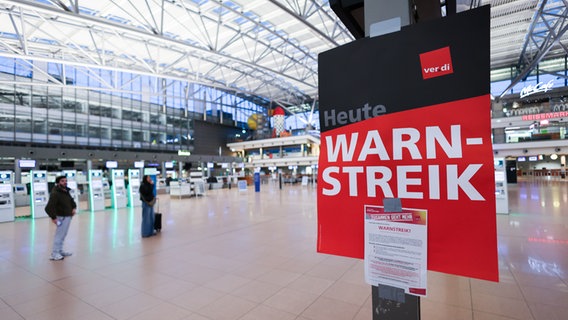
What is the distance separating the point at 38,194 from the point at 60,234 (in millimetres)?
7243

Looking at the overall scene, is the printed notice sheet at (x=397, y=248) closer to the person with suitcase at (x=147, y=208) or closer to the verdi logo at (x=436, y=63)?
the verdi logo at (x=436, y=63)

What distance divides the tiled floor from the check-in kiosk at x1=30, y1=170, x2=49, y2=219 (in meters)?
3.63

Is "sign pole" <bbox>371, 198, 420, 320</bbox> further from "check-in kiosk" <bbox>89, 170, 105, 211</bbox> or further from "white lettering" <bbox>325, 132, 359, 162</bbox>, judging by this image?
"check-in kiosk" <bbox>89, 170, 105, 211</bbox>

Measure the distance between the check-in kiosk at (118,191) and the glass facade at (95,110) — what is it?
8.00 m

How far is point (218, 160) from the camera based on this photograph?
117 feet

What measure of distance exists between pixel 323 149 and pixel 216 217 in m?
9.10

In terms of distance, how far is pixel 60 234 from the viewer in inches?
217

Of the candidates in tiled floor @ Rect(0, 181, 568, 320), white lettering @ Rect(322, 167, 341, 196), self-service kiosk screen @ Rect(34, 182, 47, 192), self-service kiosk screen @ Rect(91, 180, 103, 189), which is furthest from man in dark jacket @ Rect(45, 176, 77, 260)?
self-service kiosk screen @ Rect(91, 180, 103, 189)

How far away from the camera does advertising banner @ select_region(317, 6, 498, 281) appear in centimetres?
111

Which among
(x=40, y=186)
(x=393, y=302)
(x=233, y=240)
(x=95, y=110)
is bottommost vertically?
(x=233, y=240)

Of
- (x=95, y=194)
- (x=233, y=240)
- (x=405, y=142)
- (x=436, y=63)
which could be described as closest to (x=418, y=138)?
(x=405, y=142)

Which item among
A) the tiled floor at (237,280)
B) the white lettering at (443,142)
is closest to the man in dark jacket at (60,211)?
the tiled floor at (237,280)

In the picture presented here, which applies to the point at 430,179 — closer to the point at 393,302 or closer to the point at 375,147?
the point at 375,147

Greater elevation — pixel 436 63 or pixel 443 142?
pixel 436 63
